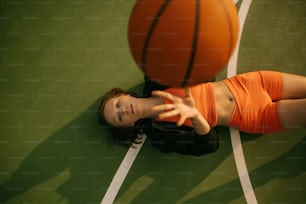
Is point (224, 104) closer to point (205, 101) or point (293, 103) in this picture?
point (205, 101)

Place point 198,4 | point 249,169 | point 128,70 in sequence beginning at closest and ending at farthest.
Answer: point 198,4 → point 249,169 → point 128,70

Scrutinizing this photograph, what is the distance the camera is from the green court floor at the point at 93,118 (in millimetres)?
3279

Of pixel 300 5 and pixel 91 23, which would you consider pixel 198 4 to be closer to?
pixel 91 23

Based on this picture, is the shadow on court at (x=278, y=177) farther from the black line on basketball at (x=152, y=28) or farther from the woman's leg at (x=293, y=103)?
the black line on basketball at (x=152, y=28)

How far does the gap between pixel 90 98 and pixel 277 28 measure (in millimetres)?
2079

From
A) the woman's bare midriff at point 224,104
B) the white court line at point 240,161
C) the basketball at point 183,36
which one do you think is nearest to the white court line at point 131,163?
the white court line at point 240,161

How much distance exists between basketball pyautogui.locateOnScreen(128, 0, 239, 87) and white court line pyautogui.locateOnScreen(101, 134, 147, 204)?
1.45 metres

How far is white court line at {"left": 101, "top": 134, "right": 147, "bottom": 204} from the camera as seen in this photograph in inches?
129

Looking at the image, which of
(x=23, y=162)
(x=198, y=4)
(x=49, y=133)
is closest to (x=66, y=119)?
(x=49, y=133)

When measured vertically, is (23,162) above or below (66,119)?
below

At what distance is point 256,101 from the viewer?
121 inches

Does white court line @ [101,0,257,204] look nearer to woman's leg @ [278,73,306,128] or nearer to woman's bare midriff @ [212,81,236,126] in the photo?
woman's bare midriff @ [212,81,236,126]

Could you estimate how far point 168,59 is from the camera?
1939mm

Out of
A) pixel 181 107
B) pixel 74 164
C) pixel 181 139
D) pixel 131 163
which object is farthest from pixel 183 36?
pixel 74 164
